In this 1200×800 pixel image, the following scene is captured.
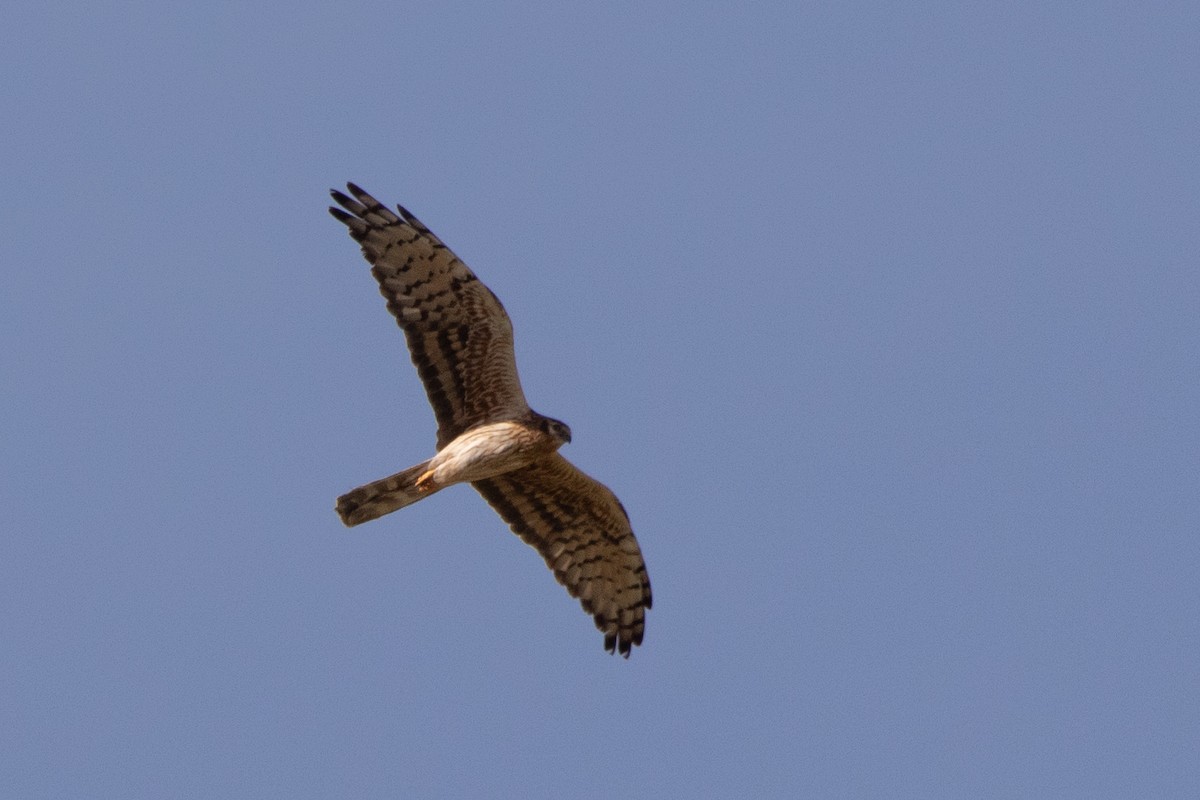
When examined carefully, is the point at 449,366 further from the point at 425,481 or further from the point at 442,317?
the point at 425,481

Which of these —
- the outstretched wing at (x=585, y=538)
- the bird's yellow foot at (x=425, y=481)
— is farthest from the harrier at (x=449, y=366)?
the outstretched wing at (x=585, y=538)

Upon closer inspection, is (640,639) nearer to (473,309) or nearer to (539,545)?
(539,545)

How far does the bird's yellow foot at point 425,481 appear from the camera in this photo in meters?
12.4

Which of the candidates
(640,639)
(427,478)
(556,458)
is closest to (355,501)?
(427,478)

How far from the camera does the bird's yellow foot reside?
1245 centimetres

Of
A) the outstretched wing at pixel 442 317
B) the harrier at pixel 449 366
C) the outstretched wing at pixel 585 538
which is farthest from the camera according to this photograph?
the outstretched wing at pixel 585 538

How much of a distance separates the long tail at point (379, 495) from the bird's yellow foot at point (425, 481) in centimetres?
2

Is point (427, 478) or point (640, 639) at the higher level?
point (427, 478)

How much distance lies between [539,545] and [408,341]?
191 cm

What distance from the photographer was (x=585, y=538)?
13.5 meters

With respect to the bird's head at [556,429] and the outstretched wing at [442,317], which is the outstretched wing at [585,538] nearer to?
the bird's head at [556,429]

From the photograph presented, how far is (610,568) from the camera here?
44.5 ft

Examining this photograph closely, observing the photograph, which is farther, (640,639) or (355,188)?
(640,639)

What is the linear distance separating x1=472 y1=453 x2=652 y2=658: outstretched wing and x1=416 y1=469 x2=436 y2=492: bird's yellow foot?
0.83 meters
